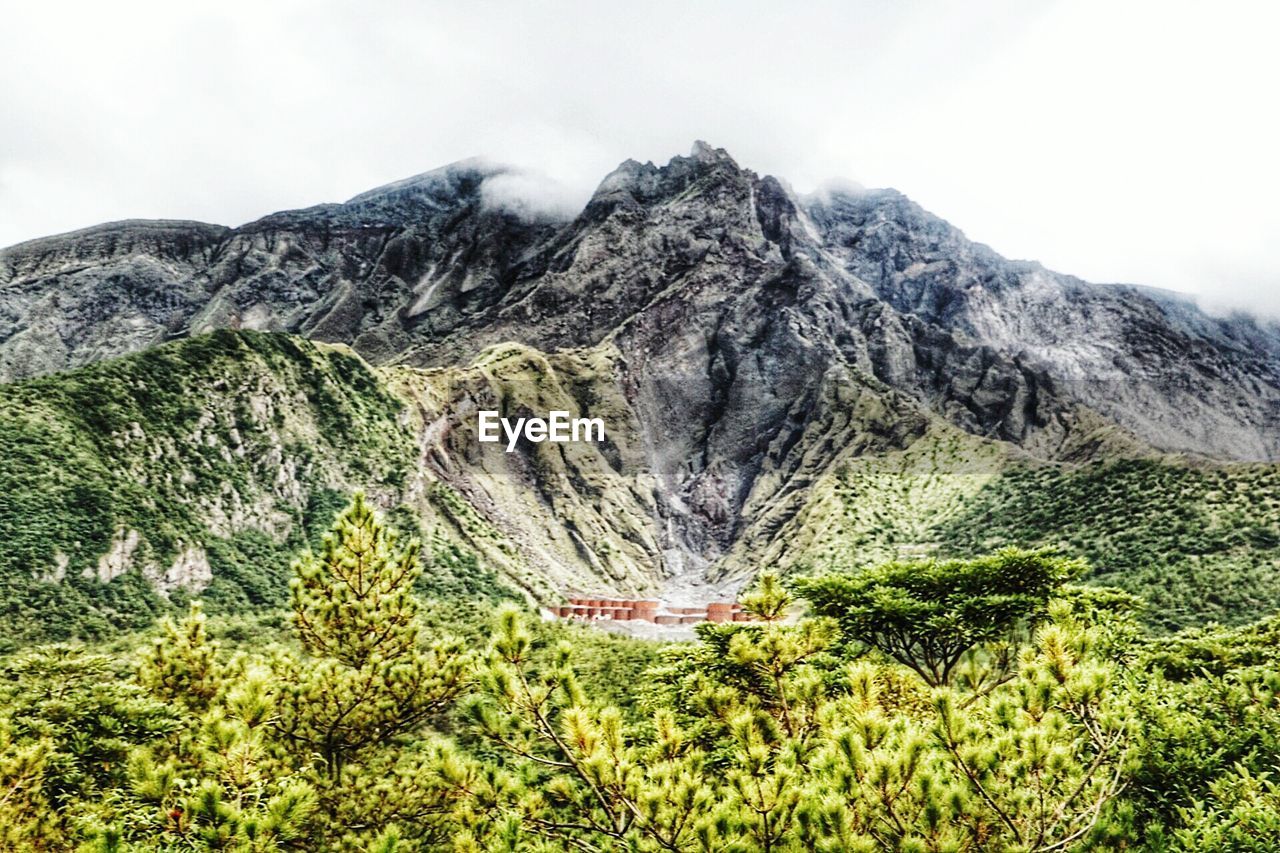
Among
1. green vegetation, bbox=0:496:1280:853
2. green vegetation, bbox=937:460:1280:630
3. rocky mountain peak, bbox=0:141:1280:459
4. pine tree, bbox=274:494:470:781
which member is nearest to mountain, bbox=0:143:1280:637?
green vegetation, bbox=937:460:1280:630

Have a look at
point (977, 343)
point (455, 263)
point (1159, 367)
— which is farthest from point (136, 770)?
point (1159, 367)

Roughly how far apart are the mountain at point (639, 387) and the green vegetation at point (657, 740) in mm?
38250

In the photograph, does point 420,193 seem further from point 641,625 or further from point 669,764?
point 669,764

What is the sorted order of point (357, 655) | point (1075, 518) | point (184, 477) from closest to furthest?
point (357, 655), point (1075, 518), point (184, 477)

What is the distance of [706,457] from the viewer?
109 m

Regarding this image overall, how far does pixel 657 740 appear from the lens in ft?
25.6

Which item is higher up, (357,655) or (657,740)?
(357,655)

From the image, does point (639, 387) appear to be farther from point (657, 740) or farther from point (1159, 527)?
point (657, 740)

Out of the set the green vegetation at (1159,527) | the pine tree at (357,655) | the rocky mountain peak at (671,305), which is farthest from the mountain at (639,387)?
the pine tree at (357,655)

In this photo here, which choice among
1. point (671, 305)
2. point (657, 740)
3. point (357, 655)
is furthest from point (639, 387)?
point (657, 740)

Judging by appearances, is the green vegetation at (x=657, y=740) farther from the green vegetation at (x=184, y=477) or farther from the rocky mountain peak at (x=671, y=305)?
the rocky mountain peak at (x=671, y=305)

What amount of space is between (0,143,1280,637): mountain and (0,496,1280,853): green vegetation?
3825cm

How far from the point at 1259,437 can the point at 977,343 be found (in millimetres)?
53832

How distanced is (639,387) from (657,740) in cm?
10424
